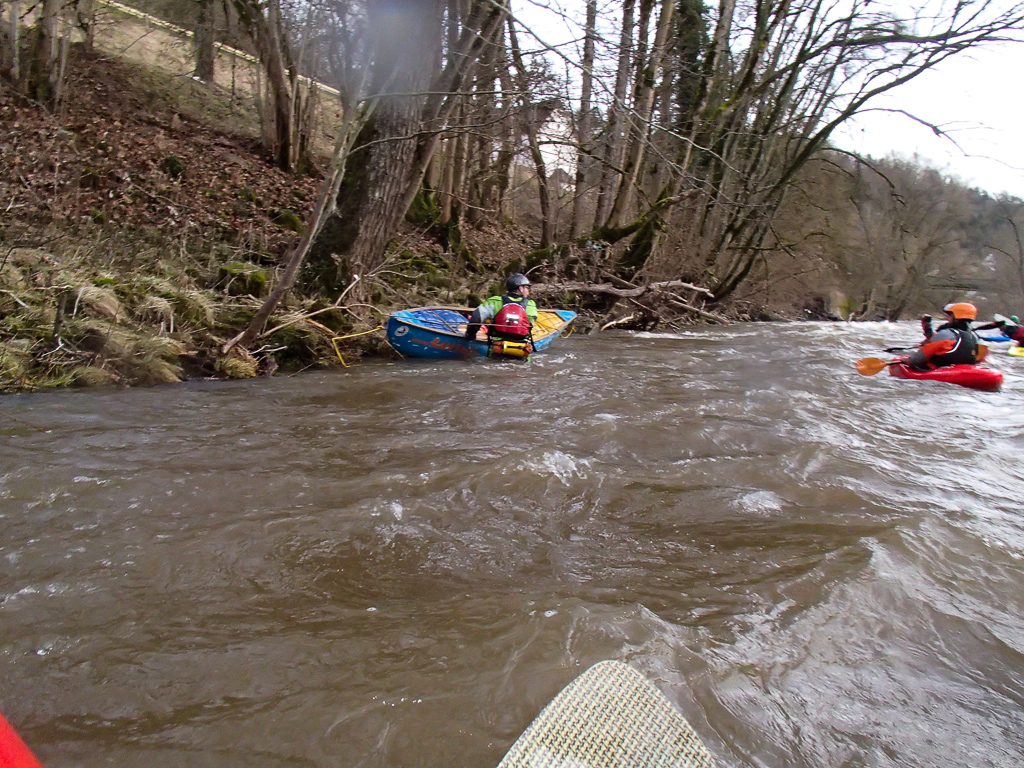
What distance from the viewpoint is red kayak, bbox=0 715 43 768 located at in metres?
1.07

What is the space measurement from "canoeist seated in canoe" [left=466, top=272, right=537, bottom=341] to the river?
3.18 meters

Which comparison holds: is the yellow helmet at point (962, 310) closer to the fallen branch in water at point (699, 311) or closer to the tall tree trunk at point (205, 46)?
the fallen branch in water at point (699, 311)

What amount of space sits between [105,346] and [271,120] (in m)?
10.7

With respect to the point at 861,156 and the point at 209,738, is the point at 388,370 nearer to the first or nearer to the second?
the point at 209,738

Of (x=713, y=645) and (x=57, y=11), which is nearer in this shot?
(x=713, y=645)

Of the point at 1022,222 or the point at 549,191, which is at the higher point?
the point at 1022,222

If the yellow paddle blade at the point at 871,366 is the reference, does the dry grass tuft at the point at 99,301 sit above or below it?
below

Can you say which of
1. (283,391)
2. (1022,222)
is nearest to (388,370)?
(283,391)

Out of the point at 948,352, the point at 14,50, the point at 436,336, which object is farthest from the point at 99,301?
the point at 948,352

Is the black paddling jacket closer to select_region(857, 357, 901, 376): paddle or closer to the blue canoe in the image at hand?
select_region(857, 357, 901, 376): paddle

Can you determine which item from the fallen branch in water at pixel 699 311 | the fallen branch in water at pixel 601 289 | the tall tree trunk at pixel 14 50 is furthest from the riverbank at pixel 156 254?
the fallen branch in water at pixel 699 311

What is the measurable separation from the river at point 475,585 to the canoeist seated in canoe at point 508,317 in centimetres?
318

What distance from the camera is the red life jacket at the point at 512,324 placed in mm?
8383

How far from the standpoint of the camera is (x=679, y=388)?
23.7ft
